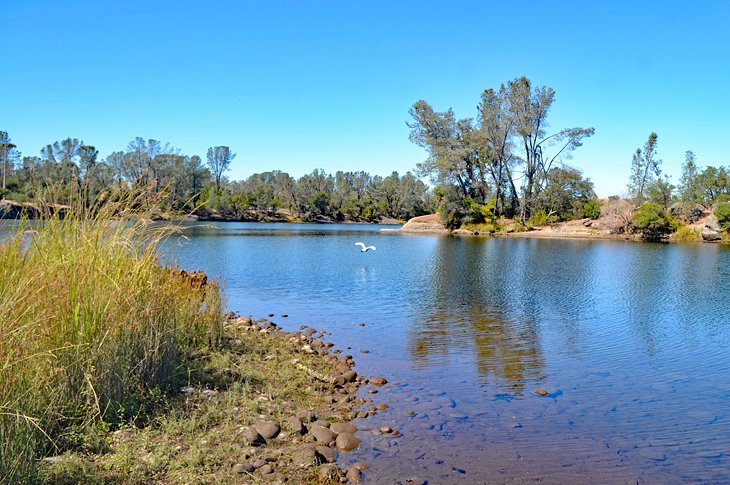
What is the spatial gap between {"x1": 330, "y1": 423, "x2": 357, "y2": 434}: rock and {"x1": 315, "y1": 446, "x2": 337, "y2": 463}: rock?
57 cm

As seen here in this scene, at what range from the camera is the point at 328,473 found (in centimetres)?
557

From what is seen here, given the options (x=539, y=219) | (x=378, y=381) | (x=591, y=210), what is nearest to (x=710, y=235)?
(x=591, y=210)

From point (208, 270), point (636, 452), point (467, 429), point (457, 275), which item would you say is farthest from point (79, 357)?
point (457, 275)

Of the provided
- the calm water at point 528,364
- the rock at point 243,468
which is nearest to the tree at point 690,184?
the calm water at point 528,364

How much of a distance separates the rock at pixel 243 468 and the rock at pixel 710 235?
2263 inches

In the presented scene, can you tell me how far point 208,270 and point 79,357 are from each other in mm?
18507

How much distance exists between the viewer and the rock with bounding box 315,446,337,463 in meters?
5.96

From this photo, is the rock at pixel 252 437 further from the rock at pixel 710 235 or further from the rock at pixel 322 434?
the rock at pixel 710 235

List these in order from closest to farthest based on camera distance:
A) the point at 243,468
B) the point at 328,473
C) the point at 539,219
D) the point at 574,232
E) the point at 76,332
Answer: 1. the point at 243,468
2. the point at 328,473
3. the point at 76,332
4. the point at 574,232
5. the point at 539,219

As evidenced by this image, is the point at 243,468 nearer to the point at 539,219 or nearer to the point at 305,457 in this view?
the point at 305,457

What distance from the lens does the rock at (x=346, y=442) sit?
6.37m

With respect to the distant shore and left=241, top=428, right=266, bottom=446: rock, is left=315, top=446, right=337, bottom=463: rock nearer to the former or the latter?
left=241, top=428, right=266, bottom=446: rock

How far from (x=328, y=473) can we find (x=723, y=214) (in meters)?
56.9

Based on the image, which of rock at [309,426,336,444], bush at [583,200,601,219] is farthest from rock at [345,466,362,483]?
bush at [583,200,601,219]
